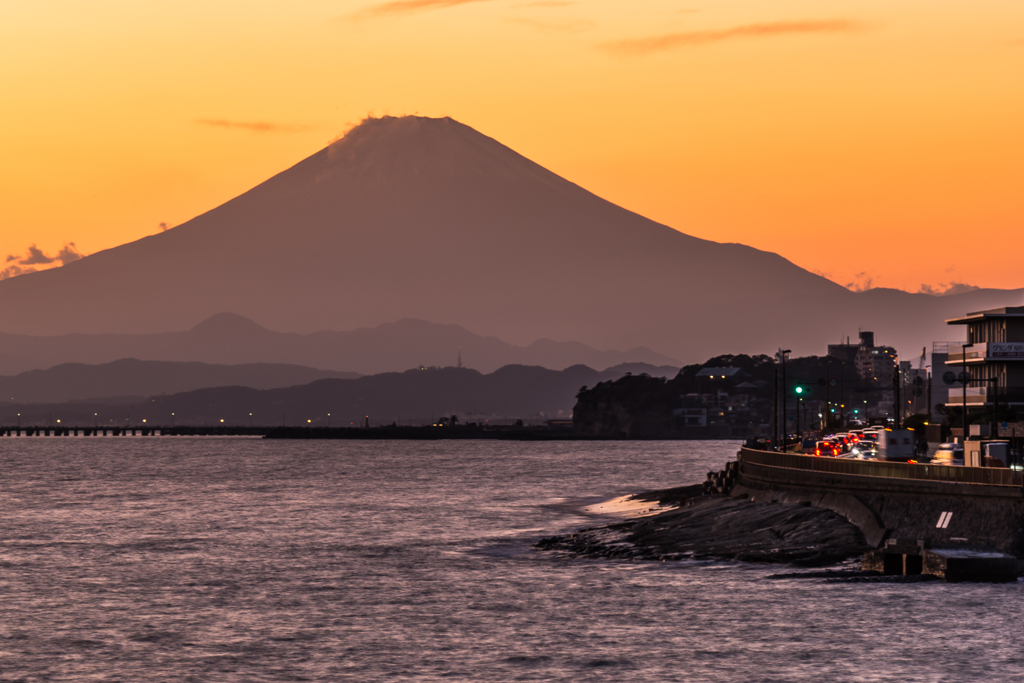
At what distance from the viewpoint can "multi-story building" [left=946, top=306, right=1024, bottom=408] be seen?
99250mm

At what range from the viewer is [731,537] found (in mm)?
58875

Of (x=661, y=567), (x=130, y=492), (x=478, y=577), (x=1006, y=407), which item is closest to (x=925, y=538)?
(x=661, y=567)

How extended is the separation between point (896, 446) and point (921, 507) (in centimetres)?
2087

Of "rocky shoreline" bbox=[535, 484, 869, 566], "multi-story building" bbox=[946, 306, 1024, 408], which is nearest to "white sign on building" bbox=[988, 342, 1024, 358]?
"multi-story building" bbox=[946, 306, 1024, 408]

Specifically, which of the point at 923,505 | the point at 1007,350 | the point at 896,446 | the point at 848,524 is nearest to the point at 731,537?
the point at 848,524

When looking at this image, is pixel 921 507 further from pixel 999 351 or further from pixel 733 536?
pixel 999 351

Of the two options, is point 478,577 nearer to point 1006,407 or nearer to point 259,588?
point 259,588

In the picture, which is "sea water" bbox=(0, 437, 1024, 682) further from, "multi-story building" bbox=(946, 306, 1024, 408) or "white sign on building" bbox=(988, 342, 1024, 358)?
"white sign on building" bbox=(988, 342, 1024, 358)

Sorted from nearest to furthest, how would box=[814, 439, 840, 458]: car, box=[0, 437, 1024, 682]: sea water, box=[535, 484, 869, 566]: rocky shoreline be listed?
box=[0, 437, 1024, 682]: sea water < box=[535, 484, 869, 566]: rocky shoreline < box=[814, 439, 840, 458]: car

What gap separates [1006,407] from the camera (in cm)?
9488

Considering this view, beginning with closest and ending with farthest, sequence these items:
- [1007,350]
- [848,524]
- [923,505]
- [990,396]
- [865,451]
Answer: [923,505]
[848,524]
[865,451]
[1007,350]
[990,396]

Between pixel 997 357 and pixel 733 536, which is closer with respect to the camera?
pixel 733 536

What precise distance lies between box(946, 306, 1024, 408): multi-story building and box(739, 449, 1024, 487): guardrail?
40.5 meters

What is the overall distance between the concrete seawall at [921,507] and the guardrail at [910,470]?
0.12 meters
